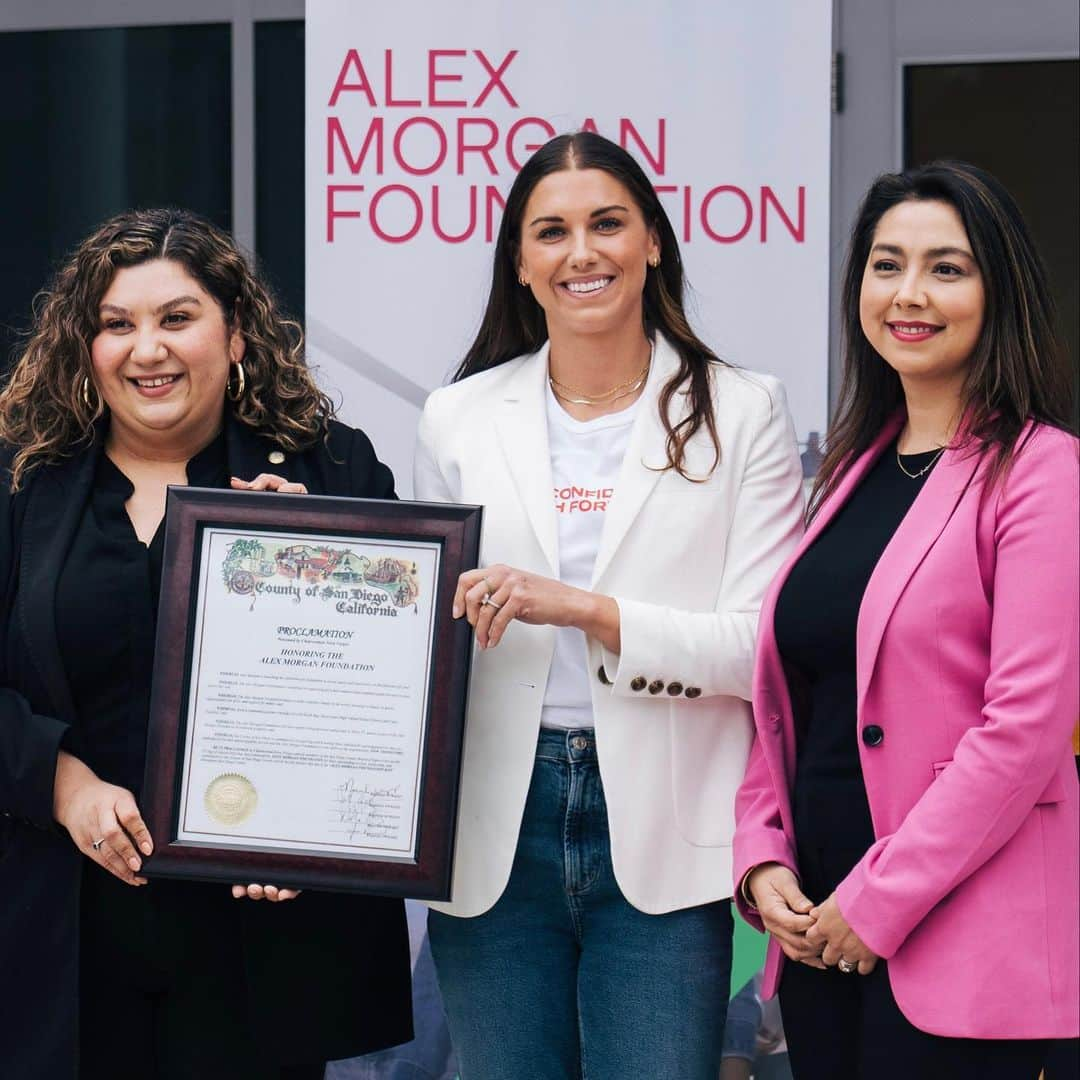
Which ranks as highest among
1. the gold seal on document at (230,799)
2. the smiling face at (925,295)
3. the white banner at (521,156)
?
the white banner at (521,156)

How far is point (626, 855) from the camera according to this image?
8.23 ft

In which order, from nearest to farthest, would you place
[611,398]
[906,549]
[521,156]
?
[906,549]
[611,398]
[521,156]

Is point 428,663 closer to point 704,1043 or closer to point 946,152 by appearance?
point 704,1043

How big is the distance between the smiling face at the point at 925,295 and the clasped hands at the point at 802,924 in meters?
0.78

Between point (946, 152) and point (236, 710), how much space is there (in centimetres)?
269

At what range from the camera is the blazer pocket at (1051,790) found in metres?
2.17

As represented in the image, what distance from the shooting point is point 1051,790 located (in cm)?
217

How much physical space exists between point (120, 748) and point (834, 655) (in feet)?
3.68

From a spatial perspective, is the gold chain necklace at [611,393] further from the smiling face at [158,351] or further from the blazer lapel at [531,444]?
the smiling face at [158,351]

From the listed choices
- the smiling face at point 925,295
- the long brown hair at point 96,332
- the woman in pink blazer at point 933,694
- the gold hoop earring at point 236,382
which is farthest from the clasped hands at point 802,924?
the gold hoop earring at point 236,382

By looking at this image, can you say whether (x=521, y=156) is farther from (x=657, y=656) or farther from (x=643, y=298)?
(x=657, y=656)

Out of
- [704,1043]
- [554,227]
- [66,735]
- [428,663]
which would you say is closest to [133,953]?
[66,735]

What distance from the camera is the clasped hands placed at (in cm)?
225


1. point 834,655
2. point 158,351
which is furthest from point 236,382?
point 834,655
